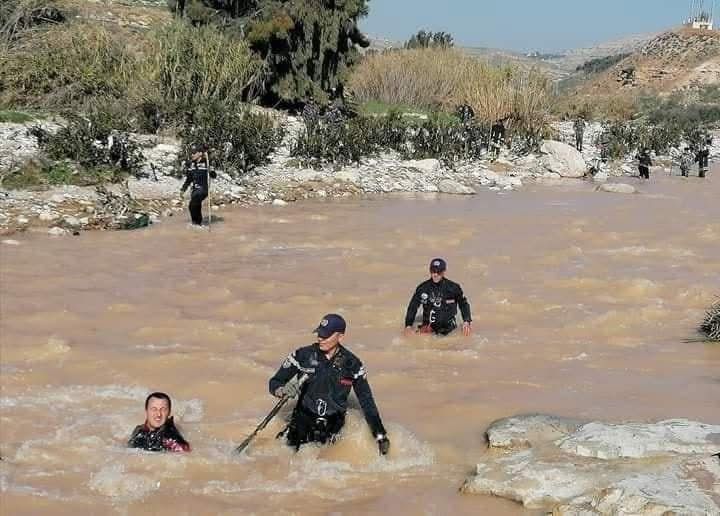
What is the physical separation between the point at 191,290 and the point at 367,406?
514 centimetres

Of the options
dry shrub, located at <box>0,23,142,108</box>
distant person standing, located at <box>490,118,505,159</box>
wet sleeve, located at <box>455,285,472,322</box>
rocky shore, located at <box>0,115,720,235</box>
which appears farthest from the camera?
distant person standing, located at <box>490,118,505,159</box>

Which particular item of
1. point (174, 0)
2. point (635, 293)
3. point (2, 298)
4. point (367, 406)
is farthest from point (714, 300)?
point (174, 0)

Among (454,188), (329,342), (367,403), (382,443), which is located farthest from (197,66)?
(382,443)

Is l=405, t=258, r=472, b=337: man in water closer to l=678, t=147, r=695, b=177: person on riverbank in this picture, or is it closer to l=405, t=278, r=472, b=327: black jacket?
l=405, t=278, r=472, b=327: black jacket

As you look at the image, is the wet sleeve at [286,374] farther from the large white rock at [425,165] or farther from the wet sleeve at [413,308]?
the large white rock at [425,165]

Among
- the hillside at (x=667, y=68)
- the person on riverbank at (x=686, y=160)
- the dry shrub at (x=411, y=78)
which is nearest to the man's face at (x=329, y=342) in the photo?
the person on riverbank at (x=686, y=160)

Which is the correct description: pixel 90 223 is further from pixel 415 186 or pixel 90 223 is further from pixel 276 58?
pixel 276 58

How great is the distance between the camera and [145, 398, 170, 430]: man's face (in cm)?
571

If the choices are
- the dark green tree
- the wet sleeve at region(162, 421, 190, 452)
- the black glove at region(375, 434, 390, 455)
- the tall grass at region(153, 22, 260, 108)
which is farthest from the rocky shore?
the black glove at region(375, 434, 390, 455)

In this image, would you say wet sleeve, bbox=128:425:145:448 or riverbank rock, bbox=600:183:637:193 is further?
riverbank rock, bbox=600:183:637:193

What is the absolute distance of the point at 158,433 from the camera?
5707mm

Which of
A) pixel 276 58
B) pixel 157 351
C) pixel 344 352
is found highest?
pixel 276 58

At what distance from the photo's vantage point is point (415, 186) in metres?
19.5

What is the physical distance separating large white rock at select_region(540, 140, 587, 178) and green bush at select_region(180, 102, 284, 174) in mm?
8013
